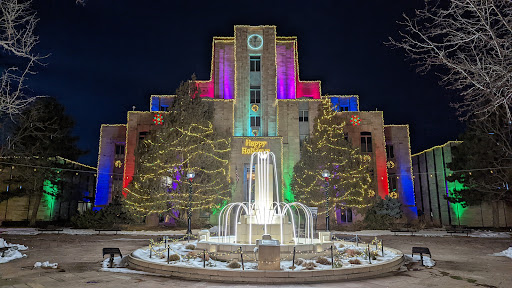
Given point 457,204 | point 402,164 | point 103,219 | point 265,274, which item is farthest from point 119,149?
point 457,204

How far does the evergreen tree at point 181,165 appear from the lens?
33.1 metres

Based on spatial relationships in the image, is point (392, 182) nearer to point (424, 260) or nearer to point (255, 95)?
point (255, 95)

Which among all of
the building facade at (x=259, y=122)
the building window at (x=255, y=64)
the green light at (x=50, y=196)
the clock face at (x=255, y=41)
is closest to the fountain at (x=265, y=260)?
the building facade at (x=259, y=122)

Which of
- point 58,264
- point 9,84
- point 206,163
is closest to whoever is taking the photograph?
point 9,84

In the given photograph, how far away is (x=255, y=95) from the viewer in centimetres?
4659

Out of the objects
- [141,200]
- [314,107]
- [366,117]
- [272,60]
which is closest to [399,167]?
[366,117]

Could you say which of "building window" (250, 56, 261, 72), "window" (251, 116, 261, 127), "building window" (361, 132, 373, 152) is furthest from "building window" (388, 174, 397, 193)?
"building window" (250, 56, 261, 72)

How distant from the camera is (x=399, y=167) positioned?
1774 inches

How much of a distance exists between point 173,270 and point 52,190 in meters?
38.9

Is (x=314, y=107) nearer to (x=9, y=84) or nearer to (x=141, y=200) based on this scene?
(x=141, y=200)

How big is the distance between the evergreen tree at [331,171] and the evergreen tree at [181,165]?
8727 mm

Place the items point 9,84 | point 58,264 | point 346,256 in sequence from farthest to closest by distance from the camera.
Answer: point 346,256, point 58,264, point 9,84

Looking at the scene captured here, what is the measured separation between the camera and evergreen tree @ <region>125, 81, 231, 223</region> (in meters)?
33.1

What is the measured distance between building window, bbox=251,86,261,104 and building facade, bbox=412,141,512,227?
24.6 m
